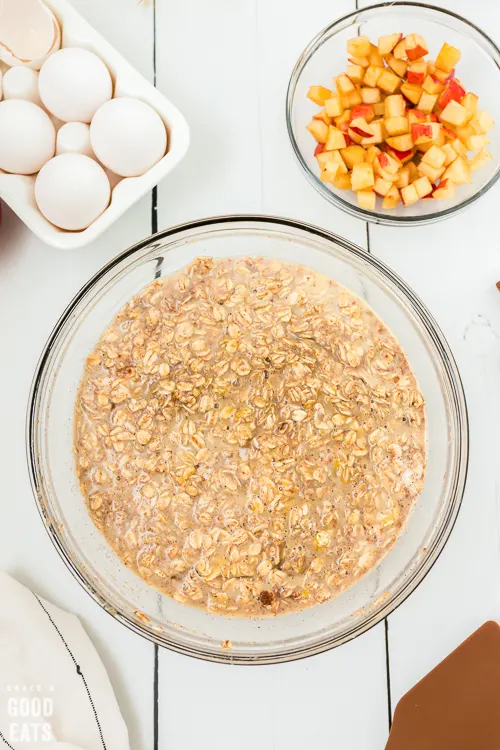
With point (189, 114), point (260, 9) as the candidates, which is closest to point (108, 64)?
point (189, 114)

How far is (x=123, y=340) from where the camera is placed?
1075mm

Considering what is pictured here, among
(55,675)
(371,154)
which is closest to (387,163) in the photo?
(371,154)

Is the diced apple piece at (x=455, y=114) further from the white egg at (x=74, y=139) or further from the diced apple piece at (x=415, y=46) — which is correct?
the white egg at (x=74, y=139)

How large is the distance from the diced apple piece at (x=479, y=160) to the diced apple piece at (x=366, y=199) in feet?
0.54

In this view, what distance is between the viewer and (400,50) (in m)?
1.07

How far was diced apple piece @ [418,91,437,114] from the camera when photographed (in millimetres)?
1062

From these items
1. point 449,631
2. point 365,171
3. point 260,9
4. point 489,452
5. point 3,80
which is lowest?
point 449,631

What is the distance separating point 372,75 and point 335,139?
121 mm

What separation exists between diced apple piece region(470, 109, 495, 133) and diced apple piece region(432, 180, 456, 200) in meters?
0.10

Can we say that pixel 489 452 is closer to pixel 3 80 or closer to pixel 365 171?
pixel 365 171

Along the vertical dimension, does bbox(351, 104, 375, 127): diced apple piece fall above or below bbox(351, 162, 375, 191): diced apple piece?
above

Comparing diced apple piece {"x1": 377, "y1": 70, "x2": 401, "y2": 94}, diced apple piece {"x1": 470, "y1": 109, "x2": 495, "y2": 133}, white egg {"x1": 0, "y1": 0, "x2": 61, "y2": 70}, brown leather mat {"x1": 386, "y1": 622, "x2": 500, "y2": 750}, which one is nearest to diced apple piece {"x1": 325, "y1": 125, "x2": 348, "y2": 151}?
diced apple piece {"x1": 377, "y1": 70, "x2": 401, "y2": 94}

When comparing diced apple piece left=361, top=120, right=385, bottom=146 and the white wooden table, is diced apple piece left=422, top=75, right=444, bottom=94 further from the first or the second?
the white wooden table

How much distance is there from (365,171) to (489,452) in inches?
19.3
